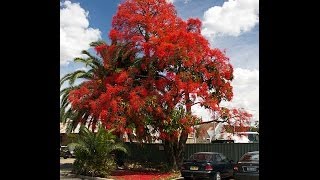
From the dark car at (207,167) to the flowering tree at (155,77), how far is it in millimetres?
2117

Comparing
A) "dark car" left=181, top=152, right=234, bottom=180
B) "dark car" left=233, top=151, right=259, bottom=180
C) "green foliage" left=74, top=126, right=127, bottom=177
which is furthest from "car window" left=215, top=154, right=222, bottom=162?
"green foliage" left=74, top=126, right=127, bottom=177

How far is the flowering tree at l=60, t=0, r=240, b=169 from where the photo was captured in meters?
14.4

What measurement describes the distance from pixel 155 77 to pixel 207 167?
455 cm

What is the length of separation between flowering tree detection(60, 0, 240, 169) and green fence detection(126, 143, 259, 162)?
1.30 m

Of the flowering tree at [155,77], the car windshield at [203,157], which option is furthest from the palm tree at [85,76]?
the car windshield at [203,157]

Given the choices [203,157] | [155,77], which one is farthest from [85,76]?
[203,157]

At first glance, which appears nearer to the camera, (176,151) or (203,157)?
(203,157)

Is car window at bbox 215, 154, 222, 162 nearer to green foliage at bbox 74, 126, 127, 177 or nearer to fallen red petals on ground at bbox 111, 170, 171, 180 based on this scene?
fallen red petals on ground at bbox 111, 170, 171, 180

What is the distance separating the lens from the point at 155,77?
1504 cm

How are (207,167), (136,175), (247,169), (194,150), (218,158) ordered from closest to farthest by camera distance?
(247,169) → (207,167) → (218,158) → (136,175) → (194,150)

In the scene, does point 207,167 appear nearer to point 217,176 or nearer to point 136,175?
point 217,176
